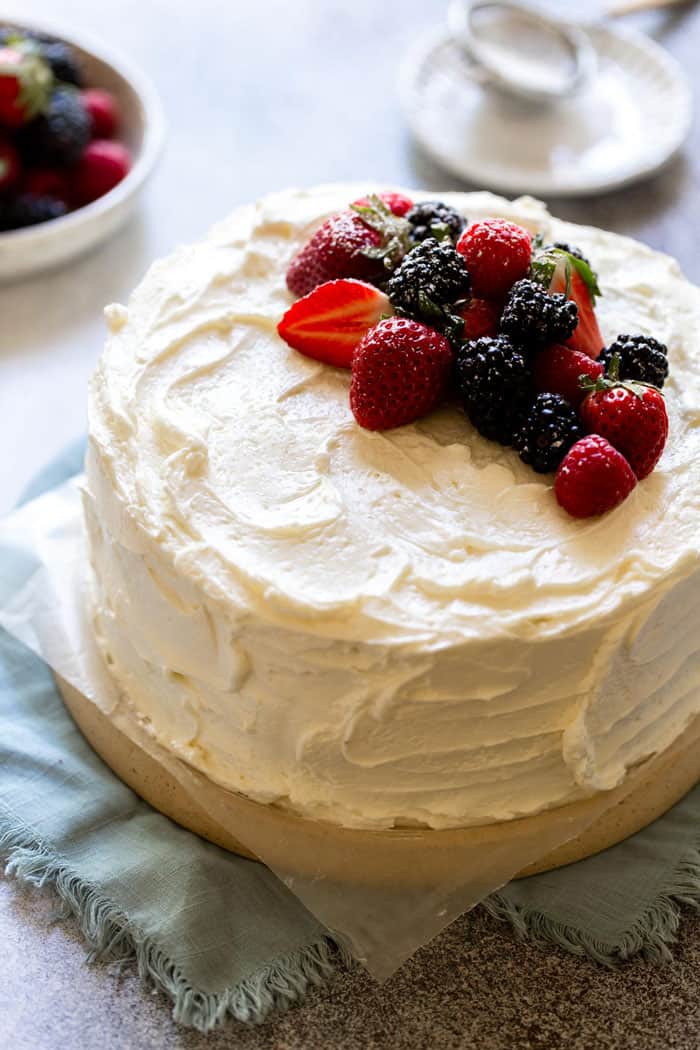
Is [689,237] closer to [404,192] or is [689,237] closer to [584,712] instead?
[404,192]

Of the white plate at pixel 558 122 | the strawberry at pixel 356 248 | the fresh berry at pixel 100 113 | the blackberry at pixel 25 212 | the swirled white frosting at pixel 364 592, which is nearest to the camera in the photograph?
the swirled white frosting at pixel 364 592

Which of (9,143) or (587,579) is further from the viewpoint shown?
(9,143)

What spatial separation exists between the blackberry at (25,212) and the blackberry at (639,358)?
169 cm

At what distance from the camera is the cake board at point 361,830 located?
2.00m

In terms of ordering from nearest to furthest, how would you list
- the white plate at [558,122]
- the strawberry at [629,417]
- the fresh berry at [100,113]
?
1. the strawberry at [629,417]
2. the fresh berry at [100,113]
3. the white plate at [558,122]

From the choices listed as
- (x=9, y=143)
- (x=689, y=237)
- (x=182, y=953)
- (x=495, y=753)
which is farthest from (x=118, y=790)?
(x=689, y=237)

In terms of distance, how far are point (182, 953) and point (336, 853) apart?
0.96ft

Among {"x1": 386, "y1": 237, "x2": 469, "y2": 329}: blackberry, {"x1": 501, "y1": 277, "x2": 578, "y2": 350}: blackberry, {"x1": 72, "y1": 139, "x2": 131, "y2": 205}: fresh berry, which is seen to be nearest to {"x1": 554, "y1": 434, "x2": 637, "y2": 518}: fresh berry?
{"x1": 501, "y1": 277, "x2": 578, "y2": 350}: blackberry

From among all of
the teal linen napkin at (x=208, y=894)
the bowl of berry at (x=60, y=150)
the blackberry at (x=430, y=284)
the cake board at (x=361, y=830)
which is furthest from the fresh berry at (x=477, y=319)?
the bowl of berry at (x=60, y=150)

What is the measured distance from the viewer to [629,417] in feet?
6.24

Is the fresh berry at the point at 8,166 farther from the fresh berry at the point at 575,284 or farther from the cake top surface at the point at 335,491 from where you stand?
the fresh berry at the point at 575,284

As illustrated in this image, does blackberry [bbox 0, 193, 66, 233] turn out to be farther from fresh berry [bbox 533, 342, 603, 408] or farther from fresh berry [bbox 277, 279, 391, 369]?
fresh berry [bbox 533, 342, 603, 408]

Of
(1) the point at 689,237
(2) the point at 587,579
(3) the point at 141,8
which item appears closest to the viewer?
(2) the point at 587,579

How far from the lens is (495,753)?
1.91m
